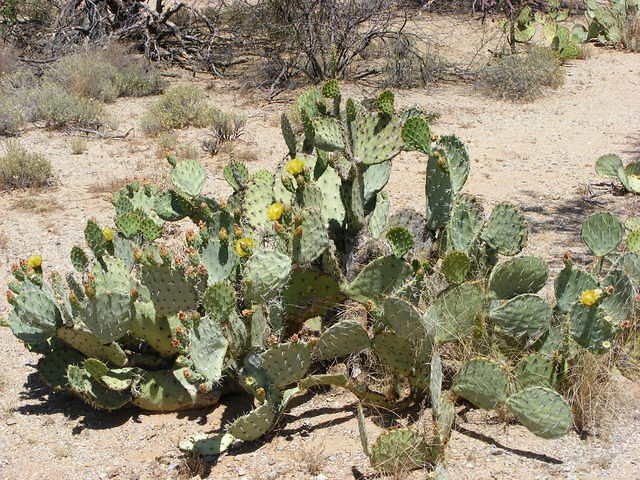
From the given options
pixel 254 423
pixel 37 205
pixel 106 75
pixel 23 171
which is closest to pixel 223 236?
pixel 254 423

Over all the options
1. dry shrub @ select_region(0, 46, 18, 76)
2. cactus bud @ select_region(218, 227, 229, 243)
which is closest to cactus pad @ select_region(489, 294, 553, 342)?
cactus bud @ select_region(218, 227, 229, 243)

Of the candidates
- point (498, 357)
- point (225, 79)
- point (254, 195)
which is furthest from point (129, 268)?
point (225, 79)

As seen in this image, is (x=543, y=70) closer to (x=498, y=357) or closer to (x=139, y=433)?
(x=498, y=357)

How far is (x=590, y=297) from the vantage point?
11.7 feet

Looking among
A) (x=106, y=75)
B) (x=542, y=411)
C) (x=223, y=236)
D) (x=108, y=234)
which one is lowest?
(x=106, y=75)

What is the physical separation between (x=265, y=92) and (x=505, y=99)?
3381 mm

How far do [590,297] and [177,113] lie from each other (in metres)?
6.80

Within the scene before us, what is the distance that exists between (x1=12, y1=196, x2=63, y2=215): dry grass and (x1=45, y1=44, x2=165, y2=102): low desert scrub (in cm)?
347

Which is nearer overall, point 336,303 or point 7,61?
point 336,303

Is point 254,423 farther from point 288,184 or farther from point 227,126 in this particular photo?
point 227,126

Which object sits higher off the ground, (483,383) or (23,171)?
(483,383)

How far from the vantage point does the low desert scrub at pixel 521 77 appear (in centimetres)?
1048

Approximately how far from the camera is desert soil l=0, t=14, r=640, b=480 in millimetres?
3484

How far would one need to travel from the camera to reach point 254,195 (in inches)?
178
